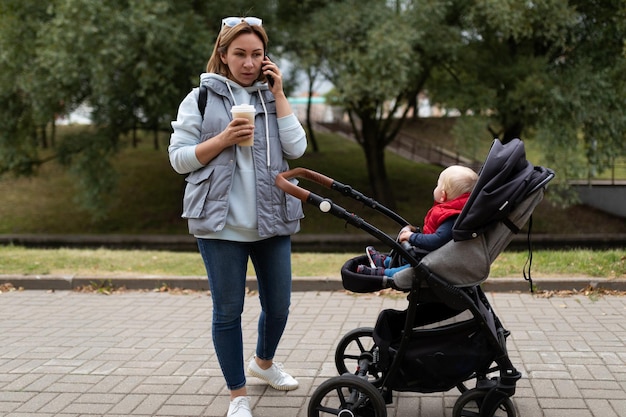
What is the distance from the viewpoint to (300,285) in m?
7.32

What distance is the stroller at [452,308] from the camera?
3.24 metres

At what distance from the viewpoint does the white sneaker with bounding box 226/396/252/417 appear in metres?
3.68

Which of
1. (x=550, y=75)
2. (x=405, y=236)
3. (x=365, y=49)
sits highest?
(x=365, y=49)

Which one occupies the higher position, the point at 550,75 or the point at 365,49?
the point at 365,49

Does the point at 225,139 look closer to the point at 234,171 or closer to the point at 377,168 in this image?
the point at 234,171

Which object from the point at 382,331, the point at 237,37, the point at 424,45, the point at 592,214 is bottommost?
the point at 592,214

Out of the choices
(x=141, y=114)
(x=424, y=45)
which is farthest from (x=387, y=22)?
(x=141, y=114)

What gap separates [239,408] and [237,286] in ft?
2.25

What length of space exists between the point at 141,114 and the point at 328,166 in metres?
9.56

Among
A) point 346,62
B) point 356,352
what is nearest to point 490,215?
point 356,352

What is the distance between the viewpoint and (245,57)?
350 cm

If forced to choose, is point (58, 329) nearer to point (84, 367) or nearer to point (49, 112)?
point (84, 367)

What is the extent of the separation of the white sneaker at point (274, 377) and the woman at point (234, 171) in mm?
491

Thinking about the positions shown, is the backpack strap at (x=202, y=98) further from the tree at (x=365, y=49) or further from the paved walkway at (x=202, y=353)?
the tree at (x=365, y=49)
